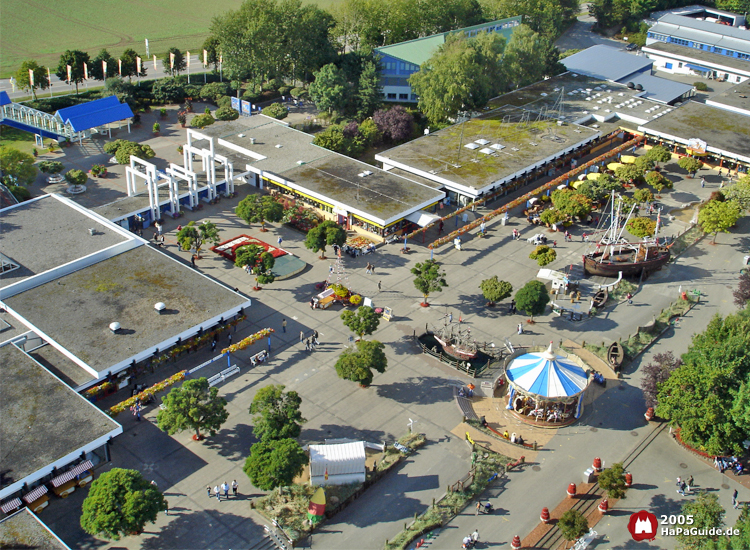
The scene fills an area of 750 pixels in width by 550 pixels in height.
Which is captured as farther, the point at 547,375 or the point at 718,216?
the point at 718,216

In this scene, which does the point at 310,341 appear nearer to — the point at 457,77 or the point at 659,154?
the point at 457,77

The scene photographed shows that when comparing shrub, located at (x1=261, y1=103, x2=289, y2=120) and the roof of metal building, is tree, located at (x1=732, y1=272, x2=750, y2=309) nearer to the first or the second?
the roof of metal building

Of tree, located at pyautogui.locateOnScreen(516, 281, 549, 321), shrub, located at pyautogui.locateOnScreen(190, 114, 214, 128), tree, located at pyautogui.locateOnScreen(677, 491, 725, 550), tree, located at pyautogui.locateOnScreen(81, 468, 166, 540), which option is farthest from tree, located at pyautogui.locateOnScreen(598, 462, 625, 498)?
shrub, located at pyautogui.locateOnScreen(190, 114, 214, 128)

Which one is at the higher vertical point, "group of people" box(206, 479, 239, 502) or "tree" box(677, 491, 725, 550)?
"tree" box(677, 491, 725, 550)

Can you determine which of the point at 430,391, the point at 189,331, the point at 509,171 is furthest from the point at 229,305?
the point at 509,171

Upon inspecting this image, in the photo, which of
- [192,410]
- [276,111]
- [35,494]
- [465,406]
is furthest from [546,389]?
[276,111]

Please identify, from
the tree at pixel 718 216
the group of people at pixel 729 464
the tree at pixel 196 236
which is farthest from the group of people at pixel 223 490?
the tree at pixel 718 216

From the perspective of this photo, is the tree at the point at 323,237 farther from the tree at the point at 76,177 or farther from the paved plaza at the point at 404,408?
the tree at the point at 76,177
